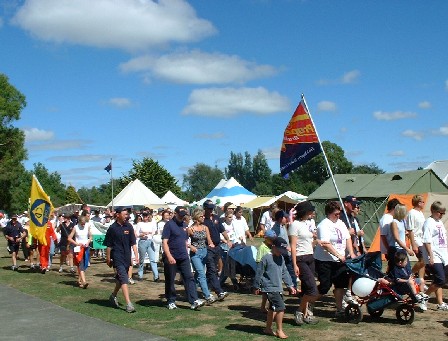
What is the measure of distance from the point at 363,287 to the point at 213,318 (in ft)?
8.36

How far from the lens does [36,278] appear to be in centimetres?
1641

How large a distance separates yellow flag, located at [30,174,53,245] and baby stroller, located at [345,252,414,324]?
10738mm

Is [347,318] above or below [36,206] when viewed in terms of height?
below

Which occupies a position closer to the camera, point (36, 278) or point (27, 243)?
point (36, 278)

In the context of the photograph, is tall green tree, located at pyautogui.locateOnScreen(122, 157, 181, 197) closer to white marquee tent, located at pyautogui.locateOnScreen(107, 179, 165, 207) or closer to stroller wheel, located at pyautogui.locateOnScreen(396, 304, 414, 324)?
white marquee tent, located at pyautogui.locateOnScreen(107, 179, 165, 207)

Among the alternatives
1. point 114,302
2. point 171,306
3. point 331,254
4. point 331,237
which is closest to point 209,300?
point 171,306

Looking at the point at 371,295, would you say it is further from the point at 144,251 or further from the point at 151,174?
the point at 151,174

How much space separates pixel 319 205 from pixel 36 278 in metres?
14.6

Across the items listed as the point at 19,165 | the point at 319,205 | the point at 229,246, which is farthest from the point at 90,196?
the point at 229,246

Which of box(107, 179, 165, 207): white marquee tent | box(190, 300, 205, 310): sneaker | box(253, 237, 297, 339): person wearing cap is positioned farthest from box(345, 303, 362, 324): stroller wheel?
box(107, 179, 165, 207): white marquee tent

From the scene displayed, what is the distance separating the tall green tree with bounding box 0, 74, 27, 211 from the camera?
6134 centimetres

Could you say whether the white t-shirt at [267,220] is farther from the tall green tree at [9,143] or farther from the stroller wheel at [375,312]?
the tall green tree at [9,143]

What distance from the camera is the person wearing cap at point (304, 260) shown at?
29.3ft

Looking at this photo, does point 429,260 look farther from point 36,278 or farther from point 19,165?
point 19,165
